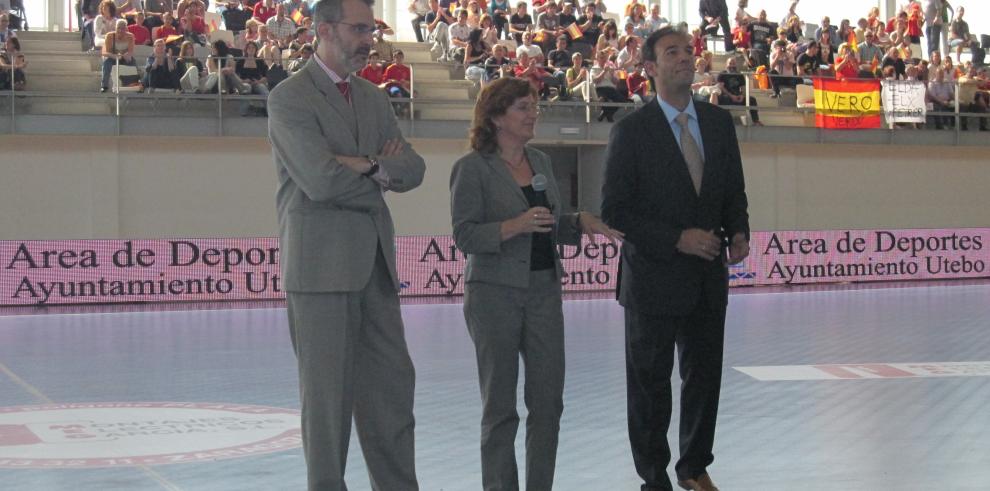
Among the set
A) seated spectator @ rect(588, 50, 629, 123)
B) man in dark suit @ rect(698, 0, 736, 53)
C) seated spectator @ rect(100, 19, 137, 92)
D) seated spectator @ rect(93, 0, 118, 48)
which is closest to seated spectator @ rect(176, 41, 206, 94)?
seated spectator @ rect(100, 19, 137, 92)

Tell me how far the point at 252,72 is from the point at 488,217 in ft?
49.0

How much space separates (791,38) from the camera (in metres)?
26.1

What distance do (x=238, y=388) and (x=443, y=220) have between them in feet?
43.9

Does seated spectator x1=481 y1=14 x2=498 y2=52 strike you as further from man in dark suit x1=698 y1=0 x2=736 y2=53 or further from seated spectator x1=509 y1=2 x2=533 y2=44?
man in dark suit x1=698 y1=0 x2=736 y2=53

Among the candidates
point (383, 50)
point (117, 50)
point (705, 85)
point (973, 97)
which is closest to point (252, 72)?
point (117, 50)

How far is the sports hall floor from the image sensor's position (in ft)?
19.8

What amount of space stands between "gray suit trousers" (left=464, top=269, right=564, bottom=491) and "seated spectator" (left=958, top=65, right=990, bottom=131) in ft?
69.4

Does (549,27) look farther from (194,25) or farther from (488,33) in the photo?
(194,25)

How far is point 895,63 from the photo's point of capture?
2402 cm

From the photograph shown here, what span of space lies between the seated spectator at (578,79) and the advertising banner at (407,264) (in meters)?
3.55

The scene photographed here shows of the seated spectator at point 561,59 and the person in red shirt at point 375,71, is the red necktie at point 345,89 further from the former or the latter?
the seated spectator at point 561,59

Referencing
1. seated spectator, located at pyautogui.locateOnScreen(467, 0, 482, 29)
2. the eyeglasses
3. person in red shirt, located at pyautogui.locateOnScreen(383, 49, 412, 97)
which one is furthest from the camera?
seated spectator, located at pyautogui.locateOnScreen(467, 0, 482, 29)

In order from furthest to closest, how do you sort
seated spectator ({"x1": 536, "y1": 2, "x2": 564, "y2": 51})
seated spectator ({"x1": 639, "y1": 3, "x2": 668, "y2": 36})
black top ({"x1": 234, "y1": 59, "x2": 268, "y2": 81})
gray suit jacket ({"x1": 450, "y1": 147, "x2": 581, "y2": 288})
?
seated spectator ({"x1": 639, "y1": 3, "x2": 668, "y2": 36}) < seated spectator ({"x1": 536, "y1": 2, "x2": 564, "y2": 51}) < black top ({"x1": 234, "y1": 59, "x2": 268, "y2": 81}) < gray suit jacket ({"x1": 450, "y1": 147, "x2": 581, "y2": 288})

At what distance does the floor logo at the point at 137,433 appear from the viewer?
6516 millimetres
